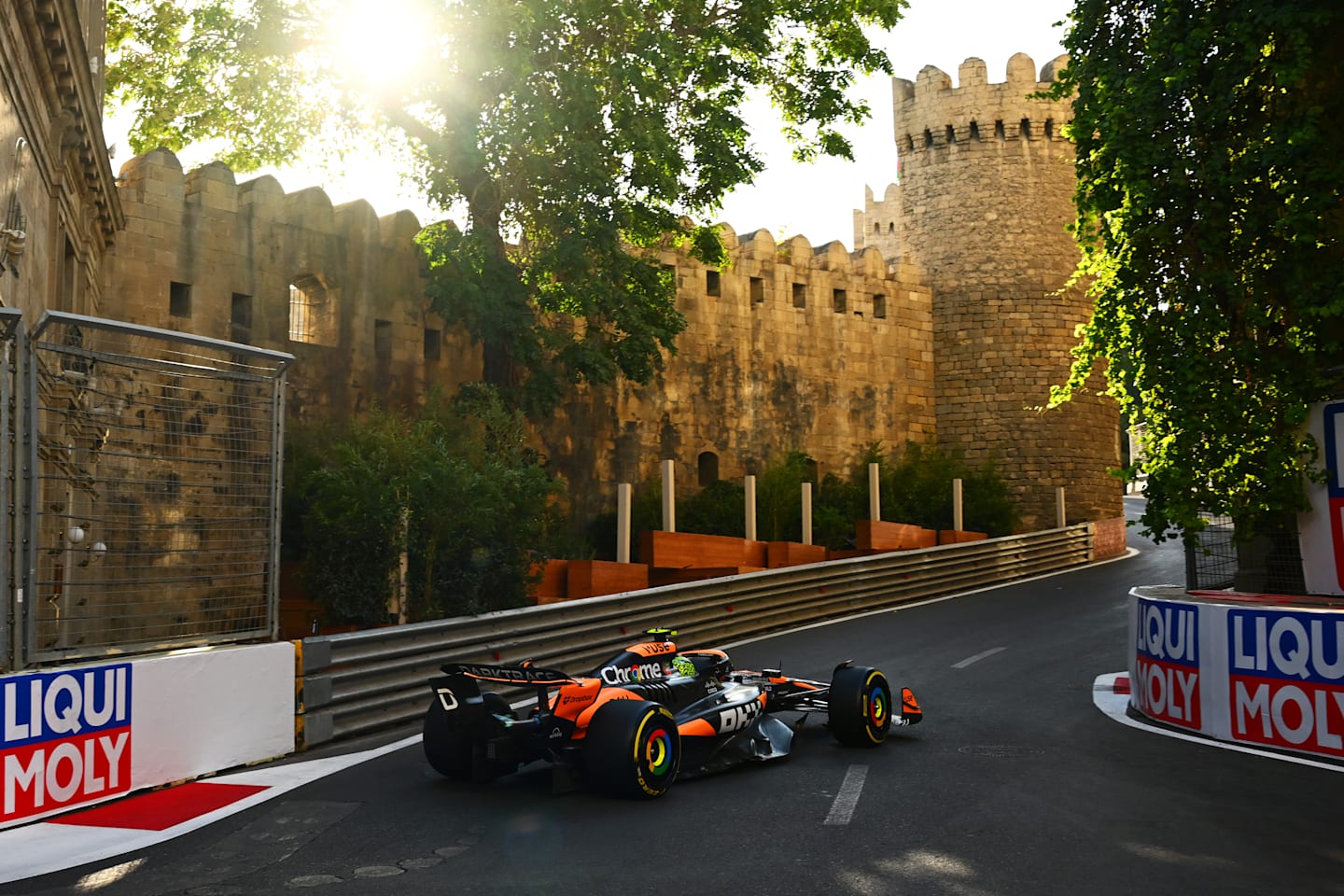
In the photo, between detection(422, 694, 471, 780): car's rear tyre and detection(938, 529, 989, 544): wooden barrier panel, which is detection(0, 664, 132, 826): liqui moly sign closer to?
detection(422, 694, 471, 780): car's rear tyre

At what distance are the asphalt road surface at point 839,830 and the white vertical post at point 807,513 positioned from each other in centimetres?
1361

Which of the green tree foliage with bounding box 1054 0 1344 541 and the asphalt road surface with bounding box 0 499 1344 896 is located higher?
the green tree foliage with bounding box 1054 0 1344 541

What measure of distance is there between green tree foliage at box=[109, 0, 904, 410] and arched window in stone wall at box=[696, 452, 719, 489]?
6.21 m

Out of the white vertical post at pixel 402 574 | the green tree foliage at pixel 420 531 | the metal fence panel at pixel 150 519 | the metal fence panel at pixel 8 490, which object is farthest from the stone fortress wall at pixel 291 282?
the metal fence panel at pixel 8 490

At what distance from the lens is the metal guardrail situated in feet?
31.9

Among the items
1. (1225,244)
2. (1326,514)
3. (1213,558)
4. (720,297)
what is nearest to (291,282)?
(720,297)

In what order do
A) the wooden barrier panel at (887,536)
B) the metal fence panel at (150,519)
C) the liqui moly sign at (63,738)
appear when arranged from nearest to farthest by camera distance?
the liqui moly sign at (63,738) → the metal fence panel at (150,519) → the wooden barrier panel at (887,536)

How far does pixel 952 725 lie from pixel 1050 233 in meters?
27.4

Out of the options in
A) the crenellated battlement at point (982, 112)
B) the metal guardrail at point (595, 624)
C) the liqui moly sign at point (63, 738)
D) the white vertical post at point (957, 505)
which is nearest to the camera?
the liqui moly sign at point (63, 738)

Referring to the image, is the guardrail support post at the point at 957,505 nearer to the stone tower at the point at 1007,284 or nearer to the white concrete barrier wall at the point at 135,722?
the stone tower at the point at 1007,284

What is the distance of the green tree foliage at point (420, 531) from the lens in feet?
49.9

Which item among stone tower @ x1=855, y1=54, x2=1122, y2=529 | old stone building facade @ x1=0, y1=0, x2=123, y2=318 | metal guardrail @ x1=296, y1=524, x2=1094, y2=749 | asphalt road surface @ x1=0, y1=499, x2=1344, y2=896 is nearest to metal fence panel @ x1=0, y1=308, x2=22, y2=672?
asphalt road surface @ x1=0, y1=499, x2=1344, y2=896

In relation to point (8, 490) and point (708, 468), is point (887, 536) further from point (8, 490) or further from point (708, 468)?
point (8, 490)

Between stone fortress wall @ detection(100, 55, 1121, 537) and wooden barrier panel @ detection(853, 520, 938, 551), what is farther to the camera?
wooden barrier panel @ detection(853, 520, 938, 551)
